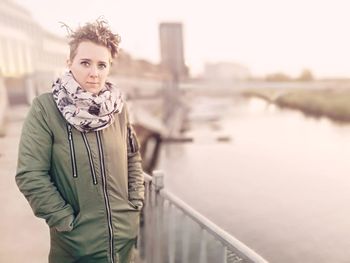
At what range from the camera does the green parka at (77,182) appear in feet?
3.87

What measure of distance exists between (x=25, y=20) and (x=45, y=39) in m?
0.73

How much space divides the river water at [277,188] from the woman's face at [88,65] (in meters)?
6.22

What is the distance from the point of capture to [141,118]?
20688mm

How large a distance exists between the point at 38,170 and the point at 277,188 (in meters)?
10.4

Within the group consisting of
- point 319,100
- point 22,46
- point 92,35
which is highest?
point 22,46

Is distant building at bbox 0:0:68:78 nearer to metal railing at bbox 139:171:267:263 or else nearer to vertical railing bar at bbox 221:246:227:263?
metal railing at bbox 139:171:267:263

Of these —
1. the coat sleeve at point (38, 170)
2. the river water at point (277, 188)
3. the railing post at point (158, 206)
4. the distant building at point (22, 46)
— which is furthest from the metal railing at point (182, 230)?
the distant building at point (22, 46)

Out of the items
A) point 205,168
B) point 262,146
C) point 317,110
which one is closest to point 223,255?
point 205,168

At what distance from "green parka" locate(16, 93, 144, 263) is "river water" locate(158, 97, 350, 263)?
588 centimetres

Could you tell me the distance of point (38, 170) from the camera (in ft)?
3.85

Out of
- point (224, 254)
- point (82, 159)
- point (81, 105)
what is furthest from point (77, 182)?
point (224, 254)

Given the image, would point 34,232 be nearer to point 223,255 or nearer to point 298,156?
point 223,255

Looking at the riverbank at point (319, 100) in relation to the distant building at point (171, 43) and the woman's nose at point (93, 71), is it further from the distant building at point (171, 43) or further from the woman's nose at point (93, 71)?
the distant building at point (171, 43)

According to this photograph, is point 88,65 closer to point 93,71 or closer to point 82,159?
point 93,71
